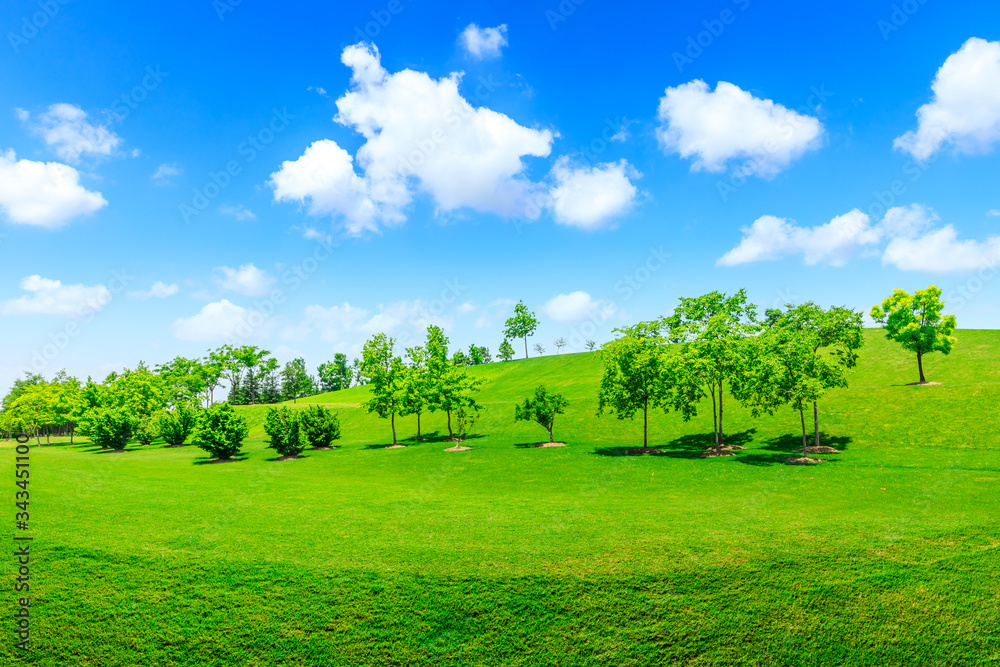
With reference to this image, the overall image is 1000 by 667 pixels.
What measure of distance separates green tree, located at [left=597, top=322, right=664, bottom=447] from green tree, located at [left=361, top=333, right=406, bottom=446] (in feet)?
74.5

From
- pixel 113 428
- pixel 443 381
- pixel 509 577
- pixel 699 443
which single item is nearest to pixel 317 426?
pixel 443 381

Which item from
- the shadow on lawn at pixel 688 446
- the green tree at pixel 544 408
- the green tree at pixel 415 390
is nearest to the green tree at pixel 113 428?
the green tree at pixel 415 390

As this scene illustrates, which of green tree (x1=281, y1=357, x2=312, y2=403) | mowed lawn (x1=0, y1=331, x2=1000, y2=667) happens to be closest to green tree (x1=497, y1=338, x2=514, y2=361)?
green tree (x1=281, y1=357, x2=312, y2=403)

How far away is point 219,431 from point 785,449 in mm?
48635

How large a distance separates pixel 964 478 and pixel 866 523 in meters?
15.4

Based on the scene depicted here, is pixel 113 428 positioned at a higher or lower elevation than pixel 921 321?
lower

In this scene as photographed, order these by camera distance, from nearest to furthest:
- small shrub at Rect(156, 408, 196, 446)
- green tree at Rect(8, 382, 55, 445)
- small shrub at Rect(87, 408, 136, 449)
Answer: small shrub at Rect(87, 408, 136, 449), small shrub at Rect(156, 408, 196, 446), green tree at Rect(8, 382, 55, 445)

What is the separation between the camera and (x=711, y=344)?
123ft

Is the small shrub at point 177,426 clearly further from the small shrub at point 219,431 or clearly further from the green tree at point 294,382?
the green tree at point 294,382

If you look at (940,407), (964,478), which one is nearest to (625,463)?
(964,478)

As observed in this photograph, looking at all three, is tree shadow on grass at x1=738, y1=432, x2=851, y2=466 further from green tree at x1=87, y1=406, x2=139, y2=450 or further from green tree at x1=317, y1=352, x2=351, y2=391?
green tree at x1=317, y1=352, x2=351, y2=391

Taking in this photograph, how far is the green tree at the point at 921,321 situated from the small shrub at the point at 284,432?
70241 mm

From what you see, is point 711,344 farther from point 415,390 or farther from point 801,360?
point 415,390

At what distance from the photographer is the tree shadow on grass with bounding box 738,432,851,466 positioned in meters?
33.5
